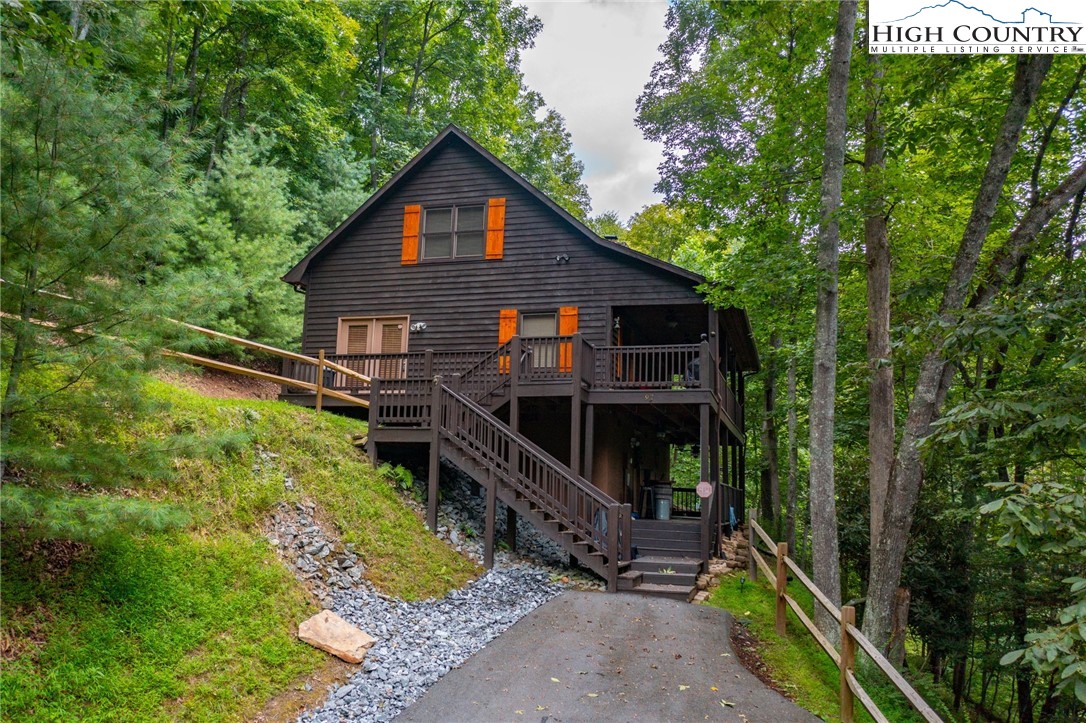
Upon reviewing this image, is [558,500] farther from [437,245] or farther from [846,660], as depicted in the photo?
[437,245]

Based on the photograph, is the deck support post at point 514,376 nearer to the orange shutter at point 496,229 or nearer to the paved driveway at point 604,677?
the orange shutter at point 496,229

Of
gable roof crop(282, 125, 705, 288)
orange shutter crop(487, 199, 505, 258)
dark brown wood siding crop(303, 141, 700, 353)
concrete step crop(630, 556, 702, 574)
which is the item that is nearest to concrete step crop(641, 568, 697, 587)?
concrete step crop(630, 556, 702, 574)

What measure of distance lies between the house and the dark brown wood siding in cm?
4

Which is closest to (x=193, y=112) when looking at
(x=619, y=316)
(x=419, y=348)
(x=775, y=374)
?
(x=419, y=348)

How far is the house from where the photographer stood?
37.3 ft

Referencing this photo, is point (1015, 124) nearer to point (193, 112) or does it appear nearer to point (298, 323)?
point (298, 323)

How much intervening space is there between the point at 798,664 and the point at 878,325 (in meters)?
5.56

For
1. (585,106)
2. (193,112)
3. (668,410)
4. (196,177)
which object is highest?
(585,106)

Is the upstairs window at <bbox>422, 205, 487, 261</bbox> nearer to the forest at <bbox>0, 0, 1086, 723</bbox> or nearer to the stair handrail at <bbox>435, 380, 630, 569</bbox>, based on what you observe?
the forest at <bbox>0, 0, 1086, 723</bbox>

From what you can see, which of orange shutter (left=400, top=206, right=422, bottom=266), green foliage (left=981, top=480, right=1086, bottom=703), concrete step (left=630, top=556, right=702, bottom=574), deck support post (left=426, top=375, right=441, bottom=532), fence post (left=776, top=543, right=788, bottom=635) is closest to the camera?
green foliage (left=981, top=480, right=1086, bottom=703)

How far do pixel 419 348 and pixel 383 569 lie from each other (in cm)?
812

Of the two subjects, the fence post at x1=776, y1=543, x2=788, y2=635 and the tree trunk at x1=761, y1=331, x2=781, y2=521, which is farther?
the tree trunk at x1=761, y1=331, x2=781, y2=521

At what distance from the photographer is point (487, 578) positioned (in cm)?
1018

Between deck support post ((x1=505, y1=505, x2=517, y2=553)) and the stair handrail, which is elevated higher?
the stair handrail
